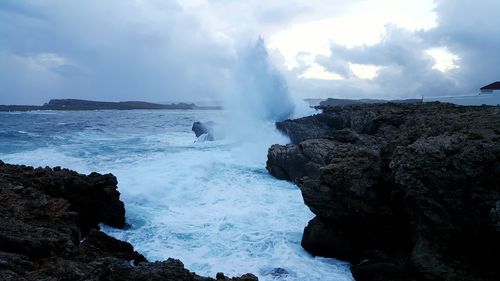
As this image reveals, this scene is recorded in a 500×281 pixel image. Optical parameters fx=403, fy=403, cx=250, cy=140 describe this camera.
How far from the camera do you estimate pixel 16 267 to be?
447 centimetres

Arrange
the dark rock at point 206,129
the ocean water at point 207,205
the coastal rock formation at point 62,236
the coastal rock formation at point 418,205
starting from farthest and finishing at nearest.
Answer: the dark rock at point 206,129, the ocean water at point 207,205, the coastal rock formation at point 418,205, the coastal rock formation at point 62,236

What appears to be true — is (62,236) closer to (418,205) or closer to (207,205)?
(418,205)

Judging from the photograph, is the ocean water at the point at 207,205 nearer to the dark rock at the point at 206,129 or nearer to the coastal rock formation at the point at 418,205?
the coastal rock formation at the point at 418,205

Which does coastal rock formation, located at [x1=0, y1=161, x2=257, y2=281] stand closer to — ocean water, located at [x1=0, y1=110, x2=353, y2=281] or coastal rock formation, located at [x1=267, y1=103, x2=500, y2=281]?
ocean water, located at [x1=0, y1=110, x2=353, y2=281]

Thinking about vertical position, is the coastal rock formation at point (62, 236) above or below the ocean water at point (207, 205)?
above

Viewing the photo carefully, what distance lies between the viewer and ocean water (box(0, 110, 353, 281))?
845cm

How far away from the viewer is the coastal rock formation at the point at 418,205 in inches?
266

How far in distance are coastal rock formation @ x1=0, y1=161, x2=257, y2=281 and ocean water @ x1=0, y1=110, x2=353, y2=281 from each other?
3.60 ft

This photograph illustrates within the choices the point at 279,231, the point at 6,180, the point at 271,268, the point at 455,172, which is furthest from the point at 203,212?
the point at 455,172

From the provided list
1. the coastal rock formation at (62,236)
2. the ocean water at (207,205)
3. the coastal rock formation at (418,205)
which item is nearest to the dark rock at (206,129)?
the ocean water at (207,205)

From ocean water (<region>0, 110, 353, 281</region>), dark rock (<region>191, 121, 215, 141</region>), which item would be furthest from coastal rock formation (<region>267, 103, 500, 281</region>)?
dark rock (<region>191, 121, 215, 141</region>)

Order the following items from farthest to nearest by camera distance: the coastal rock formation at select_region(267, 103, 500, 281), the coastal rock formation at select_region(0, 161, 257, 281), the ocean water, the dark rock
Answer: the dark rock, the ocean water, the coastal rock formation at select_region(267, 103, 500, 281), the coastal rock formation at select_region(0, 161, 257, 281)

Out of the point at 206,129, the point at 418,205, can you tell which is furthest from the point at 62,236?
the point at 206,129

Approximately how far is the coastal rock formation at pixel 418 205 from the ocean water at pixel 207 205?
795 millimetres
